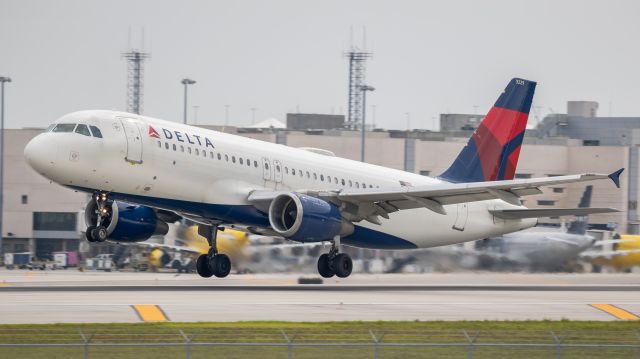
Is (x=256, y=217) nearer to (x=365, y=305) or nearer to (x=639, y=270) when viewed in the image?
(x=365, y=305)

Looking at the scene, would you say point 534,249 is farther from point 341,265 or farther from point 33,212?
point 33,212

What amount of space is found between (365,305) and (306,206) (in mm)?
6539

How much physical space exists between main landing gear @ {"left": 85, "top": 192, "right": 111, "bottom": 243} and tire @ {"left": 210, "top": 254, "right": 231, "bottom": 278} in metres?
5.88

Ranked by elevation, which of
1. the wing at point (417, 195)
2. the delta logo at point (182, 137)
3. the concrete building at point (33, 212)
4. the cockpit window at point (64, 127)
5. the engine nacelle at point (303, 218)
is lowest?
the concrete building at point (33, 212)

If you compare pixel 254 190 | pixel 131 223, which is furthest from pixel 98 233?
pixel 254 190

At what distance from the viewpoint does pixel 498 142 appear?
5397cm

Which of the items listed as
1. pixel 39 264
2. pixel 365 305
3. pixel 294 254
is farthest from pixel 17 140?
pixel 365 305

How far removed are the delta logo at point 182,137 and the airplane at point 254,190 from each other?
0.15ft

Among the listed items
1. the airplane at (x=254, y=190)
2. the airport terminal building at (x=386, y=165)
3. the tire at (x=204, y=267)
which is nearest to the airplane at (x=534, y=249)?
the airplane at (x=254, y=190)

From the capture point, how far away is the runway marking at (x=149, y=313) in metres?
33.9

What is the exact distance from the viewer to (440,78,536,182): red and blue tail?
5362 centimetres

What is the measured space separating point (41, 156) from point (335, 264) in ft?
42.7

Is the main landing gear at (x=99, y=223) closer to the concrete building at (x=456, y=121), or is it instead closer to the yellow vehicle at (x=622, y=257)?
the yellow vehicle at (x=622, y=257)

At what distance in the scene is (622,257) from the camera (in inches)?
2248
